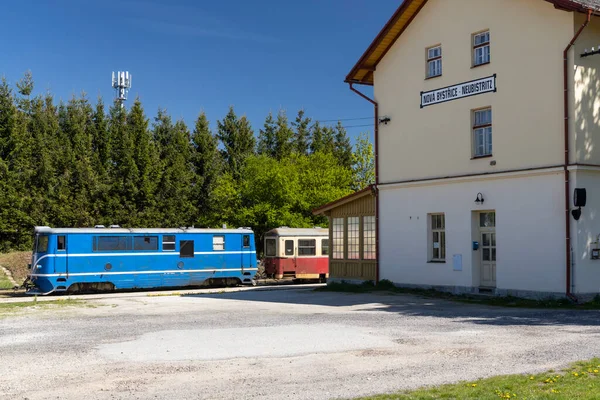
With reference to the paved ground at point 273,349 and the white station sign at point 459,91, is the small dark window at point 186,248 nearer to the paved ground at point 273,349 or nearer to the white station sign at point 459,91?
the paved ground at point 273,349

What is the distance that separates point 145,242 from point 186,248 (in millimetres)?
1814

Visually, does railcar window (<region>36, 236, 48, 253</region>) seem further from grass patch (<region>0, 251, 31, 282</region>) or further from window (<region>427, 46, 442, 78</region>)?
window (<region>427, 46, 442, 78</region>)

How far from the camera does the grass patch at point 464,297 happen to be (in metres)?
18.4

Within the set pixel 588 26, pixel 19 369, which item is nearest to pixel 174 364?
pixel 19 369

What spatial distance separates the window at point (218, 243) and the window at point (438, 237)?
10161 mm

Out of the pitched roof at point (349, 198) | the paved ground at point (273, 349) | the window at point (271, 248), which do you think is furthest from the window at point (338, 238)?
the paved ground at point (273, 349)

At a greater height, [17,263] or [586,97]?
[586,97]

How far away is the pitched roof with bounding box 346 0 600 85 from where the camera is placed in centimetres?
Result: 2352

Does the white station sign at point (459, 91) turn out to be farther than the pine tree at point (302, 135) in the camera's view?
No

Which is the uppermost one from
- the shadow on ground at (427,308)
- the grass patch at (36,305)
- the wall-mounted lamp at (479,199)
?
the wall-mounted lamp at (479,199)

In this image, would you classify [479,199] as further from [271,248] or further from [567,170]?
[271,248]

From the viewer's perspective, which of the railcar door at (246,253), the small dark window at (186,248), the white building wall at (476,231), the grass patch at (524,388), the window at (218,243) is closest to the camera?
the grass patch at (524,388)

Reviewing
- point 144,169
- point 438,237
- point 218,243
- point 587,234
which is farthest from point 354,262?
point 144,169

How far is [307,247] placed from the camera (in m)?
33.1
